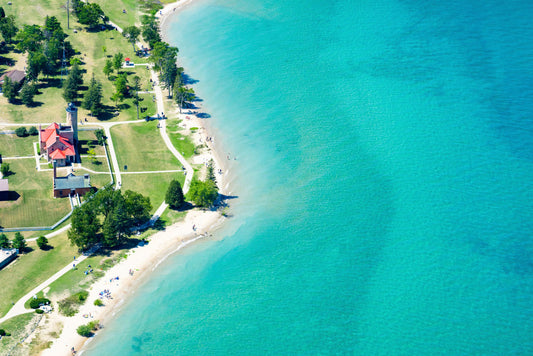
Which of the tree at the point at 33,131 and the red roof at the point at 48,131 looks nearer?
the red roof at the point at 48,131

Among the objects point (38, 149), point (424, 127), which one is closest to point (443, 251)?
point (424, 127)

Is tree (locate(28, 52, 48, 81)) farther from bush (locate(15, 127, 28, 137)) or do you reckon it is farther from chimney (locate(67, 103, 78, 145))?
chimney (locate(67, 103, 78, 145))

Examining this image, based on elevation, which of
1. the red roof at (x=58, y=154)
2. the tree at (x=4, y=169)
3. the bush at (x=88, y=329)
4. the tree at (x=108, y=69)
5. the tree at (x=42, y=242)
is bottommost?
the bush at (x=88, y=329)

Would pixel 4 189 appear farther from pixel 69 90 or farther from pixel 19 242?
pixel 69 90

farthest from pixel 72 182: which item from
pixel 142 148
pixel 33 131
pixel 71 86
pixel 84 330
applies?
pixel 71 86

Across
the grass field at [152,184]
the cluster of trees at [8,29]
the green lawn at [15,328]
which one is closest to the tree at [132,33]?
the cluster of trees at [8,29]

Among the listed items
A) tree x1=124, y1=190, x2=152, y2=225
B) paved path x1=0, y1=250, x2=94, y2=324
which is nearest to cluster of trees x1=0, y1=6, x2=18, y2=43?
tree x1=124, y1=190, x2=152, y2=225

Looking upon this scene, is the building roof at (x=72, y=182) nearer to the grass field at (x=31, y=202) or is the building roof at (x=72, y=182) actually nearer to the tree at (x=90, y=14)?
the grass field at (x=31, y=202)
